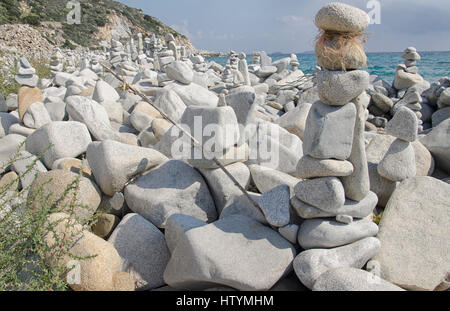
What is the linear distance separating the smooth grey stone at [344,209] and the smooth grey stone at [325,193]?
1.9 inches

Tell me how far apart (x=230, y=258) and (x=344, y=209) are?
973mm

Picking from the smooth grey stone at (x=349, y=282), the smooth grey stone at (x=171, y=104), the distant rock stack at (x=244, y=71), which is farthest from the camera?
the distant rock stack at (x=244, y=71)

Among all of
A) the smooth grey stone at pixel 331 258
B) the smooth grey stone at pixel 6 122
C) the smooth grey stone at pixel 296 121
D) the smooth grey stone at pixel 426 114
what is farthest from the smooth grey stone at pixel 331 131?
the smooth grey stone at pixel 426 114

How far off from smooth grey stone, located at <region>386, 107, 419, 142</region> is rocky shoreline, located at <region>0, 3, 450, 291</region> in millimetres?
10

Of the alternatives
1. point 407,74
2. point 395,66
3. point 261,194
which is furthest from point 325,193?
point 395,66

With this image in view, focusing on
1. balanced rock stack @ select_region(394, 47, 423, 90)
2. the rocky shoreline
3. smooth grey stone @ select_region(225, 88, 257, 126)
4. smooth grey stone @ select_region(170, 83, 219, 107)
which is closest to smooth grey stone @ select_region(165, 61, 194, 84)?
smooth grey stone @ select_region(170, 83, 219, 107)

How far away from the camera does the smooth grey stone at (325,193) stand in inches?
97.5

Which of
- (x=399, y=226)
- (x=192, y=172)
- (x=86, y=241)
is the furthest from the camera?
(x=192, y=172)

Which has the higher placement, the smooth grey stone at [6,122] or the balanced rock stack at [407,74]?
the balanced rock stack at [407,74]

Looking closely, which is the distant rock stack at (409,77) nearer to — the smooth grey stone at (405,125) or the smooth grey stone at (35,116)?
the smooth grey stone at (405,125)

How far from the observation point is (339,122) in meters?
2.40
